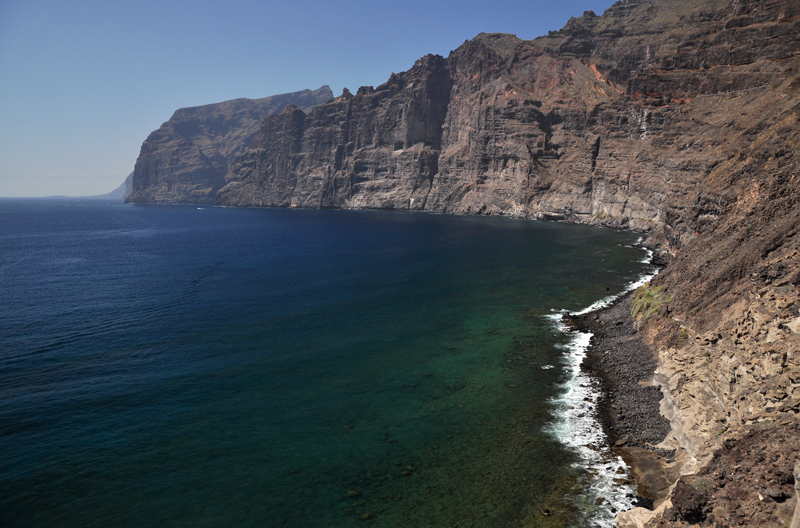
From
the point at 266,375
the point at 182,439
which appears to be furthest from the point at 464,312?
the point at 182,439

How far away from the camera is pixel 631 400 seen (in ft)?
113

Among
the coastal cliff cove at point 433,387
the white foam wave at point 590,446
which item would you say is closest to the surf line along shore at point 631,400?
the coastal cliff cove at point 433,387

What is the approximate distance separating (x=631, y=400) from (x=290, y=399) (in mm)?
28555

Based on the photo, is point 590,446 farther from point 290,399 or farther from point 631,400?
point 290,399

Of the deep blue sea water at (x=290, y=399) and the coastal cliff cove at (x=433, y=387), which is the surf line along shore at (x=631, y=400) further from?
the deep blue sea water at (x=290, y=399)

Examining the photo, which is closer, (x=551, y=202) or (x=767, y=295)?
(x=767, y=295)

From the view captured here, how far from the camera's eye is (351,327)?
55000 mm

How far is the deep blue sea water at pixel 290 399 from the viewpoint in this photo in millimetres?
25344

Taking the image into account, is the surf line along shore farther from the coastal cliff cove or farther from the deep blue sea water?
the deep blue sea water

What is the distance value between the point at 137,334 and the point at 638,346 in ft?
187

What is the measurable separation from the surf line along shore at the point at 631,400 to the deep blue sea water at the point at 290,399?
10.5ft

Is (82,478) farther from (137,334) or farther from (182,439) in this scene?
(137,334)

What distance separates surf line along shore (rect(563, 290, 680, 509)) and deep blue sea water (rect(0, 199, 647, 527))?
3.21 meters

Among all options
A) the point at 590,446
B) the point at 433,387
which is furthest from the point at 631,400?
the point at 433,387
